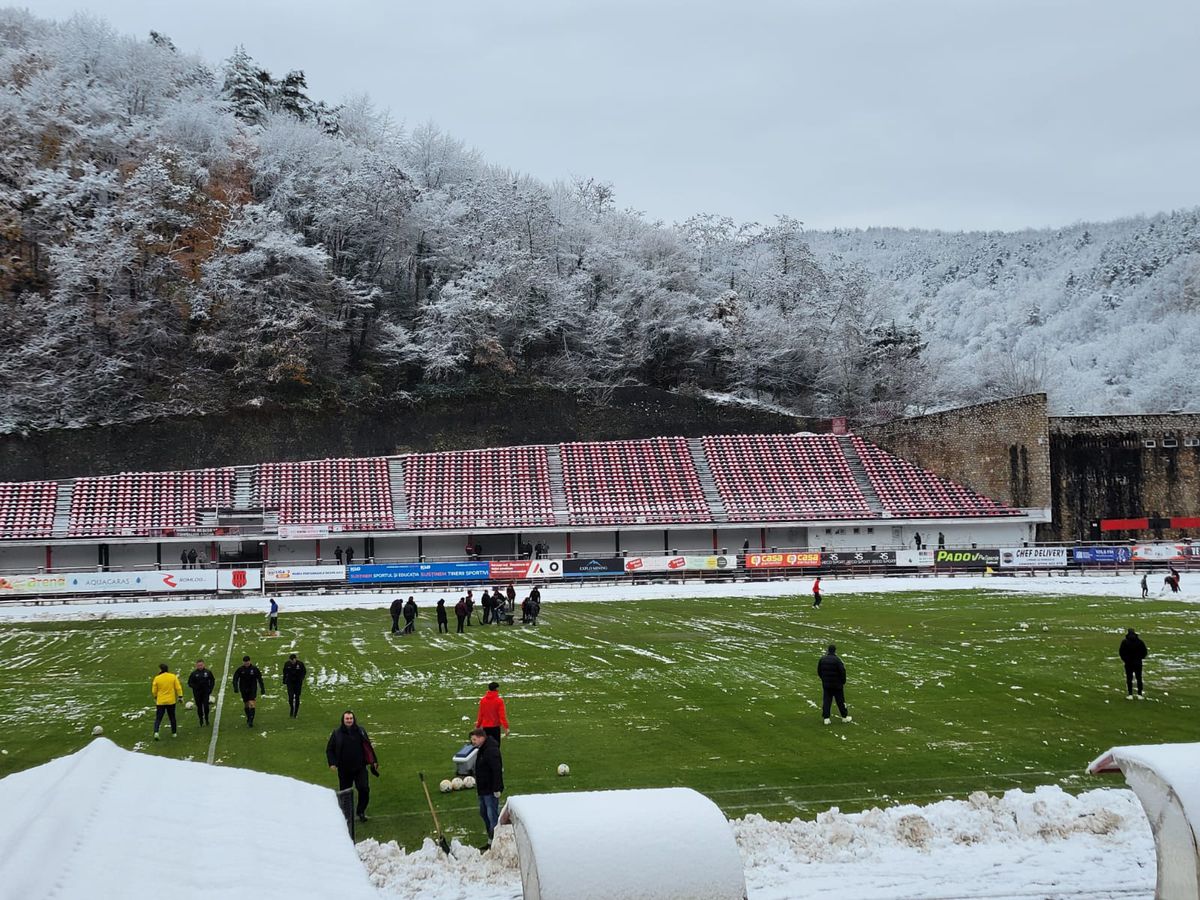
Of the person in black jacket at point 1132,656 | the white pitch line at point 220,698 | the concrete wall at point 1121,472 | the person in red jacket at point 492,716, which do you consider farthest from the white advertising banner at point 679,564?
the person in red jacket at point 492,716

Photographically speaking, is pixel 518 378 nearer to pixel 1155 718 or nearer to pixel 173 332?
pixel 173 332

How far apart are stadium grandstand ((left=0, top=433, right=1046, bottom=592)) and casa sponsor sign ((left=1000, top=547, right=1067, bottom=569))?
5.28 metres

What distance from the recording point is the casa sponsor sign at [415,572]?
49.5 meters

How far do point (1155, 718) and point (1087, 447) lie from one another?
44838 millimetres

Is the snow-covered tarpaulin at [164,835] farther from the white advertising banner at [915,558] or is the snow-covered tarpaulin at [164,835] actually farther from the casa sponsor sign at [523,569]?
the white advertising banner at [915,558]

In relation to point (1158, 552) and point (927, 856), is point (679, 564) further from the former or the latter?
point (927, 856)

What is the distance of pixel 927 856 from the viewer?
12.0 meters

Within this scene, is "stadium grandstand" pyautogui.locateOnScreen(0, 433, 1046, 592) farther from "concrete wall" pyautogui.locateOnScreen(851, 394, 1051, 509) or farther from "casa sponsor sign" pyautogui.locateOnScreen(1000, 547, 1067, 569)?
"casa sponsor sign" pyautogui.locateOnScreen(1000, 547, 1067, 569)

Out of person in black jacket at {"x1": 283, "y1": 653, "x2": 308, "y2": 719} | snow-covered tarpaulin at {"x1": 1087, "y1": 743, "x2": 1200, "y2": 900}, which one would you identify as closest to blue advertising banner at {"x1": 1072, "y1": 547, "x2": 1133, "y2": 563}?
person in black jacket at {"x1": 283, "y1": 653, "x2": 308, "y2": 719}

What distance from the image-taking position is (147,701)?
22.5m

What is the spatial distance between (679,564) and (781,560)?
4.96m

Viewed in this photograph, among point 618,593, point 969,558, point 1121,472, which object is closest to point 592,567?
point 618,593

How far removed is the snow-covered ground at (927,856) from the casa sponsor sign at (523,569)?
37188 mm

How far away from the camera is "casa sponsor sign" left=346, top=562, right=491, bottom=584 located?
49.5 m
